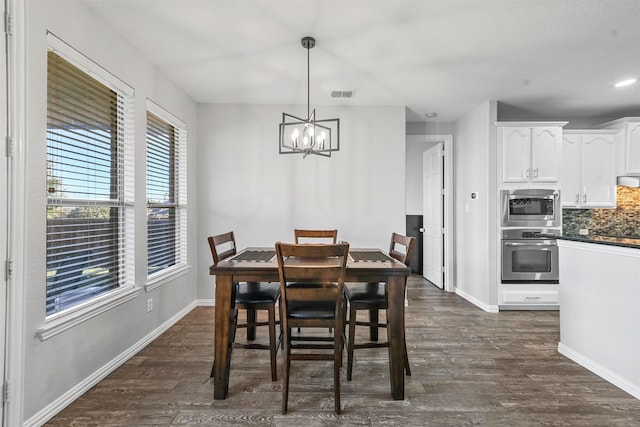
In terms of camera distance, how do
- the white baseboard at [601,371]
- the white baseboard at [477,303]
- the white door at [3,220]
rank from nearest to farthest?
the white door at [3,220] → the white baseboard at [601,371] → the white baseboard at [477,303]

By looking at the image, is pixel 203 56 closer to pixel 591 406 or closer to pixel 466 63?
pixel 466 63

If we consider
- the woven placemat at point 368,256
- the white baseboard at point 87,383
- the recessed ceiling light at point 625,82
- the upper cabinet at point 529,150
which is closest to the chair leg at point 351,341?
the woven placemat at point 368,256

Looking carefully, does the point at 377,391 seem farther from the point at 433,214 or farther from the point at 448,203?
the point at 433,214

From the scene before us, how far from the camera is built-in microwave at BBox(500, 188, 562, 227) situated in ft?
12.9

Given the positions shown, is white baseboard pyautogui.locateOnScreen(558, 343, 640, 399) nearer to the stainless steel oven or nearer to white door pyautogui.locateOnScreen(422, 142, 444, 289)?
the stainless steel oven

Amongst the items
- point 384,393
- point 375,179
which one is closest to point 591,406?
point 384,393

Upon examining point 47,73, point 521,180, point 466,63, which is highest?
point 466,63

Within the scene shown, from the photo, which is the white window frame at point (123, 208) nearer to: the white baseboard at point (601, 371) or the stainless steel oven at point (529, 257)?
the white baseboard at point (601, 371)

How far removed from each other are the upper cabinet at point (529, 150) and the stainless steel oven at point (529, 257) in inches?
26.8

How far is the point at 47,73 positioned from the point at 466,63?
318cm

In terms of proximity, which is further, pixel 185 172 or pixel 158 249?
pixel 185 172

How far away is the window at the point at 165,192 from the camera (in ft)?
10.3

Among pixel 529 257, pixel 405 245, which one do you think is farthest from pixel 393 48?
pixel 529 257

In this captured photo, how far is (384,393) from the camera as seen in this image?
2117mm
